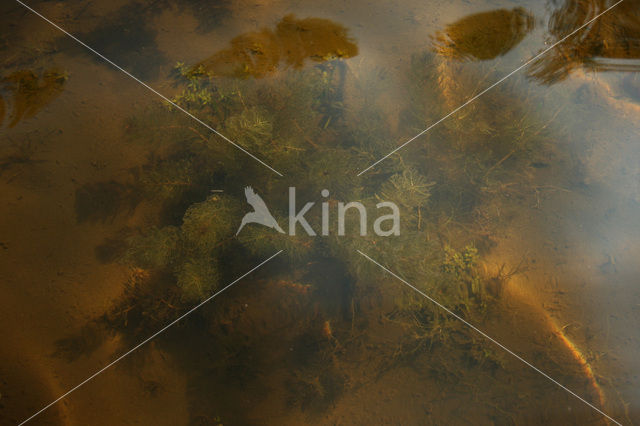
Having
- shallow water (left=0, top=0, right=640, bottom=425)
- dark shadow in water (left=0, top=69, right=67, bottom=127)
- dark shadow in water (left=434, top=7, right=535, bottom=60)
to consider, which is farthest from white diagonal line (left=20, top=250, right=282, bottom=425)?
dark shadow in water (left=434, top=7, right=535, bottom=60)

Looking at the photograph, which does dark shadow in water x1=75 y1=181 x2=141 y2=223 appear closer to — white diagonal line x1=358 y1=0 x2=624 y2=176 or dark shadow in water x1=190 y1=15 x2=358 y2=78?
dark shadow in water x1=190 y1=15 x2=358 y2=78

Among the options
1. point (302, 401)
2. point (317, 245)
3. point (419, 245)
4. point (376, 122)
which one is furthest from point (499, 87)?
point (302, 401)

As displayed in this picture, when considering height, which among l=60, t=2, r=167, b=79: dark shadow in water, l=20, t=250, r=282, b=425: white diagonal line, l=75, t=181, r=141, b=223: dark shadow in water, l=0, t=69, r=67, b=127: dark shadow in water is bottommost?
l=20, t=250, r=282, b=425: white diagonal line

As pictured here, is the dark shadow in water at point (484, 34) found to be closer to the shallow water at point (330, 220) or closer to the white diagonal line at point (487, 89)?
the shallow water at point (330, 220)

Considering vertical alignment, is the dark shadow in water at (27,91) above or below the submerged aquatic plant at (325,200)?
above

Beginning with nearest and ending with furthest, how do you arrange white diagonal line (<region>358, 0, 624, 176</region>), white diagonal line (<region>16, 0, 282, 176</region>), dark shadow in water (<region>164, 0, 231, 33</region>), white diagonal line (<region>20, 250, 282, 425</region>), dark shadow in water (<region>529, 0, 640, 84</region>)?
white diagonal line (<region>20, 250, 282, 425</region>) → white diagonal line (<region>16, 0, 282, 176</region>) → white diagonal line (<region>358, 0, 624, 176</region>) → dark shadow in water (<region>529, 0, 640, 84</region>) → dark shadow in water (<region>164, 0, 231, 33</region>)

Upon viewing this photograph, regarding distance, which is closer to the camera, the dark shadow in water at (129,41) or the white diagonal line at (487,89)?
the white diagonal line at (487,89)

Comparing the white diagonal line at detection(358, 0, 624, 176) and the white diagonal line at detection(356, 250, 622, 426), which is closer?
the white diagonal line at detection(356, 250, 622, 426)

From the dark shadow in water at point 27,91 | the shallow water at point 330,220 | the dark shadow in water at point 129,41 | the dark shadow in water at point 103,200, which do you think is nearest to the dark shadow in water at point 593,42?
the shallow water at point 330,220
